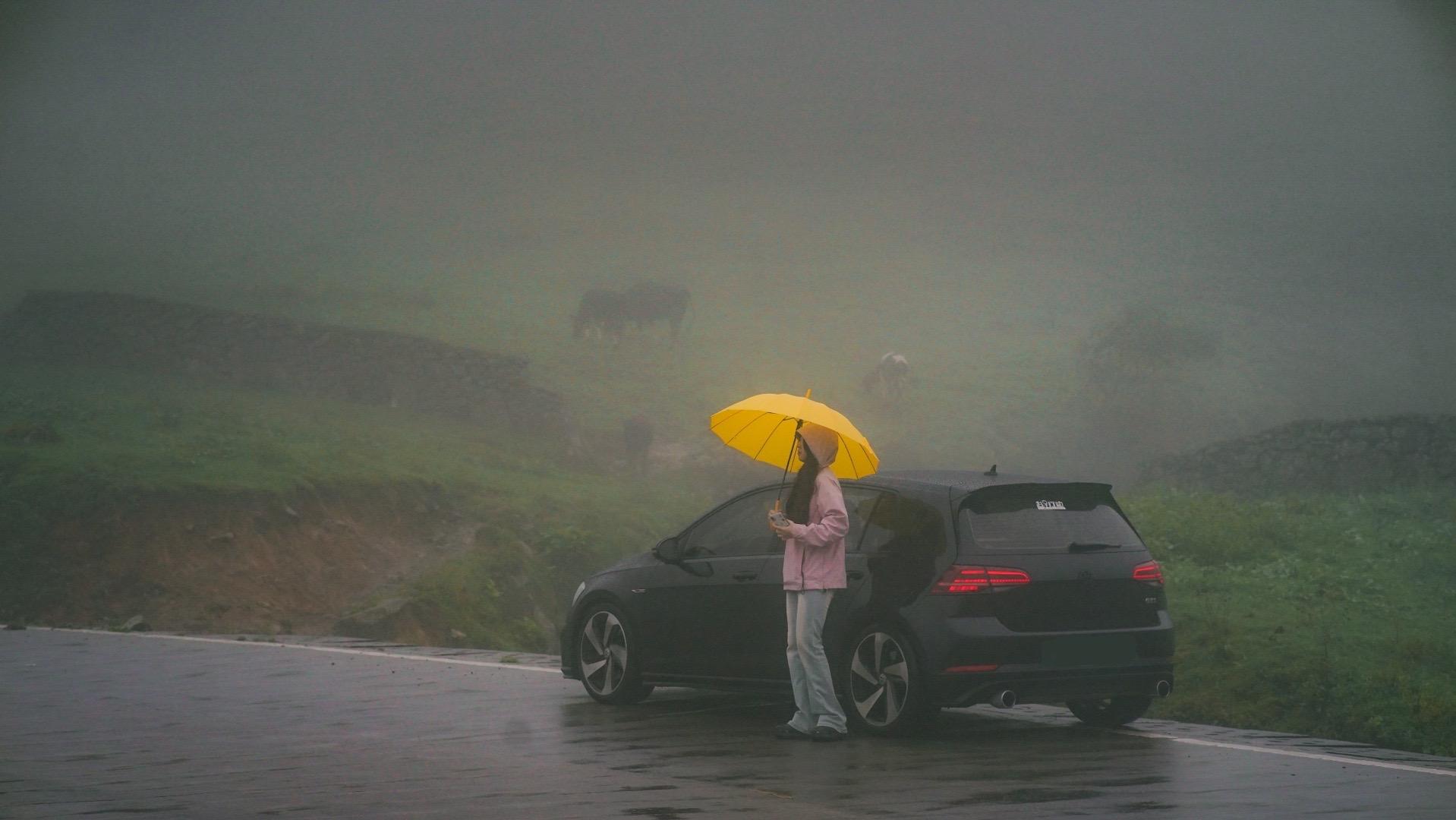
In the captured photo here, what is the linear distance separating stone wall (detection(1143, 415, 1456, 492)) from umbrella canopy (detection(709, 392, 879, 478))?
31.0 m

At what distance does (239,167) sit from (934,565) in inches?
2065

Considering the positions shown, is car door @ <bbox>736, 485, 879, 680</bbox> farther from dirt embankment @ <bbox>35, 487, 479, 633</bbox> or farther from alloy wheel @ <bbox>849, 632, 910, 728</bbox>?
dirt embankment @ <bbox>35, 487, 479, 633</bbox>

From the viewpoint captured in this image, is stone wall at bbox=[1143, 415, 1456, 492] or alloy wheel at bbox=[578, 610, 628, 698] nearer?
alloy wheel at bbox=[578, 610, 628, 698]

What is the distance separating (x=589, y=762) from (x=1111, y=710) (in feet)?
12.2

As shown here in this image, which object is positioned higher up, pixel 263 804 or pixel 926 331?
pixel 926 331

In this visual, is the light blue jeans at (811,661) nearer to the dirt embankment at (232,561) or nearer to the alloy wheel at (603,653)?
the alloy wheel at (603,653)

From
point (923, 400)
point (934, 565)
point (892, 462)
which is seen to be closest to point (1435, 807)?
point (934, 565)

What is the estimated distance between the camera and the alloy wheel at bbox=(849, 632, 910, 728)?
992cm

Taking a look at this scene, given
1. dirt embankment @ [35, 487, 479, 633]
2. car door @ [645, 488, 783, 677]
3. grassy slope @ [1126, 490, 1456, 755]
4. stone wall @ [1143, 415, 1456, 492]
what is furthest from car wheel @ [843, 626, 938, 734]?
stone wall @ [1143, 415, 1456, 492]

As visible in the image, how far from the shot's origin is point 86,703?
38.9 feet

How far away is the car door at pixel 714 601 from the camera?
10898mm

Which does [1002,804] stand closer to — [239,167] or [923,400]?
[923,400]

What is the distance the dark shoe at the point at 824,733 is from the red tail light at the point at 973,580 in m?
1.04

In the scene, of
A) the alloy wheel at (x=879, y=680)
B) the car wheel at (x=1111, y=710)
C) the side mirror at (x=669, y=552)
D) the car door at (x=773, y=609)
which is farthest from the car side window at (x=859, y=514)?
the car wheel at (x=1111, y=710)
